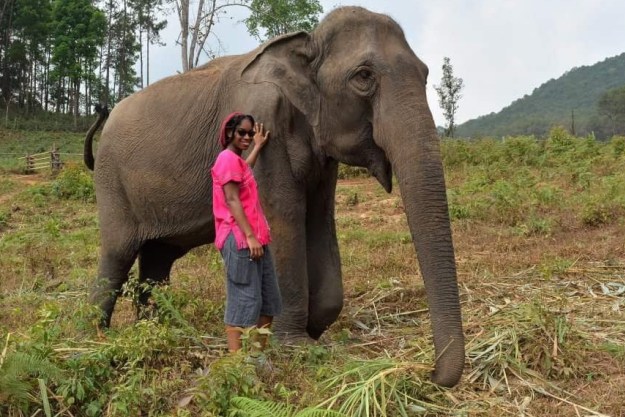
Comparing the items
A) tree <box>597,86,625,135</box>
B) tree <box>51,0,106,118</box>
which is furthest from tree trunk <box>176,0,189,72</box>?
tree <box>597,86,625,135</box>

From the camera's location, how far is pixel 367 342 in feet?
14.8

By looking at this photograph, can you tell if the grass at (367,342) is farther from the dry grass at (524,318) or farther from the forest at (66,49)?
the forest at (66,49)

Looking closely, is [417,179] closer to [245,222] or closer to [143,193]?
[245,222]

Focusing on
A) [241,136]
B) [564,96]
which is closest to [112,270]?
[241,136]

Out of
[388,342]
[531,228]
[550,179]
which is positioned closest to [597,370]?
[388,342]

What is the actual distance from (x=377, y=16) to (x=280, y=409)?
2.23m

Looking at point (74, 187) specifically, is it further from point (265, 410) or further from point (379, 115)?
point (265, 410)

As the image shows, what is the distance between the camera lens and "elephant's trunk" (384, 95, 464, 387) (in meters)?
3.18

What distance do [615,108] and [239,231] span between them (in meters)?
76.1

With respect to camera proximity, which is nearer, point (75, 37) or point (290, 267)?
point (290, 267)

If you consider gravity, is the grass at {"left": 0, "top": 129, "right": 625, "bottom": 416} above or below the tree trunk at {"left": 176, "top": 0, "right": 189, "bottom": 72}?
below

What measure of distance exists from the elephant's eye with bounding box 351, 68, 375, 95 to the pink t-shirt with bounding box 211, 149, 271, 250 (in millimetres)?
766

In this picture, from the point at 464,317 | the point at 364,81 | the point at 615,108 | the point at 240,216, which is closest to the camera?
the point at 240,216

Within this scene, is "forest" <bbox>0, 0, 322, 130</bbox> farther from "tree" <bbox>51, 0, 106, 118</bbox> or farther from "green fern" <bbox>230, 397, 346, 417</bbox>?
"green fern" <bbox>230, 397, 346, 417</bbox>
